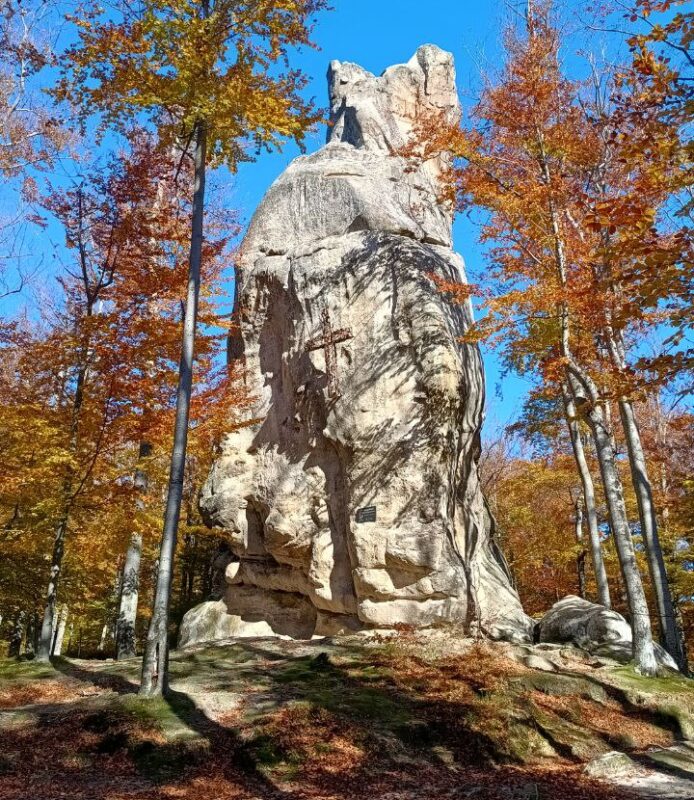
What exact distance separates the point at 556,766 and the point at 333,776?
9.44ft

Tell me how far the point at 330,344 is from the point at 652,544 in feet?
26.4

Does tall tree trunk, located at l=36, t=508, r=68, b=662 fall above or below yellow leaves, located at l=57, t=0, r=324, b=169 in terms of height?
below

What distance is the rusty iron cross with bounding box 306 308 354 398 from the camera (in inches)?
588

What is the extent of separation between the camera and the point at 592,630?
12.8 metres

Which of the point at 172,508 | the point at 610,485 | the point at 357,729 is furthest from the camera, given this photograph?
the point at 610,485

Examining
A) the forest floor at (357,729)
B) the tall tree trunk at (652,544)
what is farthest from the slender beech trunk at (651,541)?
the forest floor at (357,729)

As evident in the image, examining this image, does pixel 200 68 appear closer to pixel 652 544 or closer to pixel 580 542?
pixel 652 544

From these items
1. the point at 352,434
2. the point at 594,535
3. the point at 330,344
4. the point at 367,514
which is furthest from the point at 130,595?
the point at 594,535

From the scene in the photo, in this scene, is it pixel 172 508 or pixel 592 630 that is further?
pixel 592 630

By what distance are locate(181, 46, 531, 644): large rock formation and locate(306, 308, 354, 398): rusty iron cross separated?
0.11 ft

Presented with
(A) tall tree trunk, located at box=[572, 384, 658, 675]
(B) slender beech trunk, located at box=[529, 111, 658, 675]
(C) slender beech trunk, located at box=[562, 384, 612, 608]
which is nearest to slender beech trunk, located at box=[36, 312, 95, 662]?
(B) slender beech trunk, located at box=[529, 111, 658, 675]

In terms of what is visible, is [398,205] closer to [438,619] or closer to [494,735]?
[438,619]

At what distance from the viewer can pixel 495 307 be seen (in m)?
12.0

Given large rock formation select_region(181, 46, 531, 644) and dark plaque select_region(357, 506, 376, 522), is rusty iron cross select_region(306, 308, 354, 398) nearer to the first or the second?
large rock formation select_region(181, 46, 531, 644)
